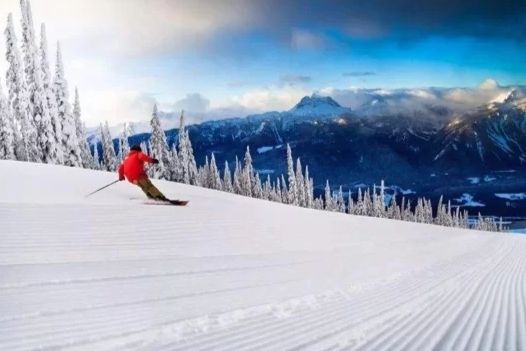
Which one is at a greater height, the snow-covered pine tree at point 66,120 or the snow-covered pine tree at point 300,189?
the snow-covered pine tree at point 66,120

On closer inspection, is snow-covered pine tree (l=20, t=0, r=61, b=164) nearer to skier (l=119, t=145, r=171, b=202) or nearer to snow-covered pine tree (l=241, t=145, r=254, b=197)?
skier (l=119, t=145, r=171, b=202)

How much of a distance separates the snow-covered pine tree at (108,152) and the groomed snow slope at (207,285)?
5100cm

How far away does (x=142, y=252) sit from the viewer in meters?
9.50

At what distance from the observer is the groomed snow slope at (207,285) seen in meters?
5.87

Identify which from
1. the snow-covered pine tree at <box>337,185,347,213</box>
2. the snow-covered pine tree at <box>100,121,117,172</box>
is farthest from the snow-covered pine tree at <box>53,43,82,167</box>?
the snow-covered pine tree at <box>337,185,347,213</box>

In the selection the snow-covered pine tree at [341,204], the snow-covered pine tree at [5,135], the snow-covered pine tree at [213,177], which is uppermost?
the snow-covered pine tree at [5,135]

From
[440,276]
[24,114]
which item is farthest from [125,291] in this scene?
[24,114]

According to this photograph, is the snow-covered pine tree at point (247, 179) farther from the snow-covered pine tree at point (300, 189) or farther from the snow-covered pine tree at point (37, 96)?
the snow-covered pine tree at point (37, 96)

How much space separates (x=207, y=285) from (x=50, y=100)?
35632 mm

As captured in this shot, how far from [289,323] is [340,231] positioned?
1101 cm

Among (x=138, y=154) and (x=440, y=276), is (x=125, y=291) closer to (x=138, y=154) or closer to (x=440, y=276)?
(x=138, y=154)

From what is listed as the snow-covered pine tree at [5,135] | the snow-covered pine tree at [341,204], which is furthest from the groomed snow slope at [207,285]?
the snow-covered pine tree at [341,204]

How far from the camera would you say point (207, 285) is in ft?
27.7

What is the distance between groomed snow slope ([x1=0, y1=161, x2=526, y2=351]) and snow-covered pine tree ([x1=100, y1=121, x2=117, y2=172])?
50999mm
